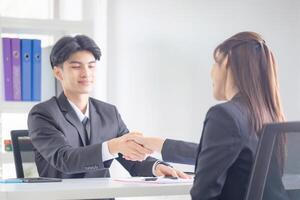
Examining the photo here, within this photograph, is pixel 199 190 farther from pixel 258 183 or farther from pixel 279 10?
pixel 279 10

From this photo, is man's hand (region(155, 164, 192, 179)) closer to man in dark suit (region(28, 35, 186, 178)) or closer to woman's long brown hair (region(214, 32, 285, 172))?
man in dark suit (region(28, 35, 186, 178))

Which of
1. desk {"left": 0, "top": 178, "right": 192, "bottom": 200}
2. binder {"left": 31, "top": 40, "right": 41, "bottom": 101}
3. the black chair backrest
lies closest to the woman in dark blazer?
desk {"left": 0, "top": 178, "right": 192, "bottom": 200}

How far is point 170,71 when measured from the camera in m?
3.62

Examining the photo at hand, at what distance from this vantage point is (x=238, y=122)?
1440 mm

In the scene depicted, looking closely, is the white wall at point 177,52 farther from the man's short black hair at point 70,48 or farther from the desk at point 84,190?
the desk at point 84,190

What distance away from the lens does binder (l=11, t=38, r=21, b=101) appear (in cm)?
284

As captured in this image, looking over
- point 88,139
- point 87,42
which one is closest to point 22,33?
point 87,42

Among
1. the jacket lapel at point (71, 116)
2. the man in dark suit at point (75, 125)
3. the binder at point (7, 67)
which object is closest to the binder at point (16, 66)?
the binder at point (7, 67)

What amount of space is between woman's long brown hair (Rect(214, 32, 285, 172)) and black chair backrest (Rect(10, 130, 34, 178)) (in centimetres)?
140

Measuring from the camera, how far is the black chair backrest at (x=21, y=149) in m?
2.63

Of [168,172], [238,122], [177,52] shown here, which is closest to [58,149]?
[168,172]

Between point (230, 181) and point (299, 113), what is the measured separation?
254 cm

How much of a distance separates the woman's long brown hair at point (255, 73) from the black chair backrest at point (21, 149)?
1.40 m

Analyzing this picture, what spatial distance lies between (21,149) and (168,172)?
2.74ft
